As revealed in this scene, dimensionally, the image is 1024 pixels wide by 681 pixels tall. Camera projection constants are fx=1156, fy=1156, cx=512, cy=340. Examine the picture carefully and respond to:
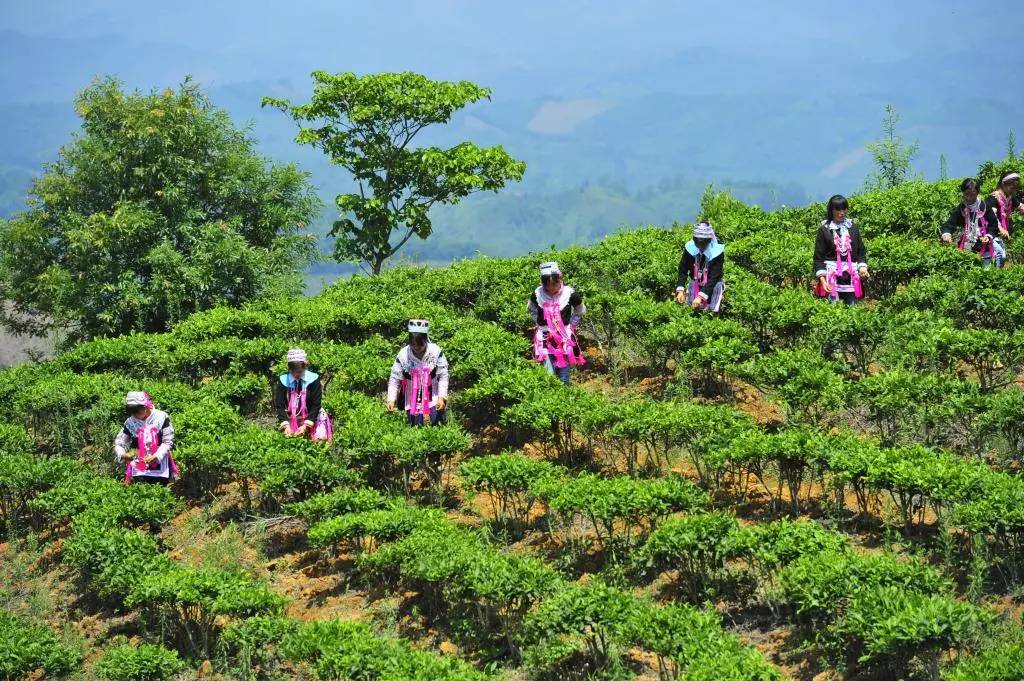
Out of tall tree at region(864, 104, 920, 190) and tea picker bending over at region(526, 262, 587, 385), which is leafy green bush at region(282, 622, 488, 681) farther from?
tall tree at region(864, 104, 920, 190)

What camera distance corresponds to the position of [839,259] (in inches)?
586

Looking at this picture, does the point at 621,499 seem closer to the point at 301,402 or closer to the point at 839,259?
the point at 301,402

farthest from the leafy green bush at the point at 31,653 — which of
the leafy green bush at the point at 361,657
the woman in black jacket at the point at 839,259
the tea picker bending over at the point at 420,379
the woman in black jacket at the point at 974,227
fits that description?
the woman in black jacket at the point at 974,227

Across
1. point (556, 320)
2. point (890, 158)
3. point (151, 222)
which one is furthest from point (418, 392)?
point (890, 158)

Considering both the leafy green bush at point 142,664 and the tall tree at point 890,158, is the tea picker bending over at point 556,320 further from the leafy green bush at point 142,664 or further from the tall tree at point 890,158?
the tall tree at point 890,158

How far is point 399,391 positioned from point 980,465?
650 centimetres

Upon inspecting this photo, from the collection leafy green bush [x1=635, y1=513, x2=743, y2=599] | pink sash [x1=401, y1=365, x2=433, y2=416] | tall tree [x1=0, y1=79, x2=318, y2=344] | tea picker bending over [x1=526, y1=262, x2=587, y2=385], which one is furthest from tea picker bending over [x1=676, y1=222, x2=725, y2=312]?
tall tree [x1=0, y1=79, x2=318, y2=344]

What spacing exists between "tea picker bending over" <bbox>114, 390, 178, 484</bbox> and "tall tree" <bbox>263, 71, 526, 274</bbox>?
44.0 ft

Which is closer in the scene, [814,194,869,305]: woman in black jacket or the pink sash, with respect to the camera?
the pink sash

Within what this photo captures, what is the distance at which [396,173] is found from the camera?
27.2 m

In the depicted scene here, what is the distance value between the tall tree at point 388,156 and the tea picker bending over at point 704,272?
1126 centimetres

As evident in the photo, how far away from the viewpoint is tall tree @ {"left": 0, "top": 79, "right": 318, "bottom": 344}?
82.8ft

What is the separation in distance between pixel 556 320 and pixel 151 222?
14.4 meters

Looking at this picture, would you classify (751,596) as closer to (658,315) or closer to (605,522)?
(605,522)
